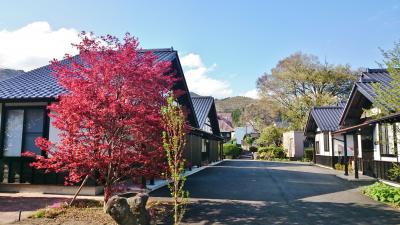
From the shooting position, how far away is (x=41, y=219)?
292 inches

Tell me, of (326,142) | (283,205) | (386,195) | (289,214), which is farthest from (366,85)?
(326,142)

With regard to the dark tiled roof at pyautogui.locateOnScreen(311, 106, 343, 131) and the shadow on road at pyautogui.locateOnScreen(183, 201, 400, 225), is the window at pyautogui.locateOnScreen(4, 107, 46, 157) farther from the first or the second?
the dark tiled roof at pyautogui.locateOnScreen(311, 106, 343, 131)

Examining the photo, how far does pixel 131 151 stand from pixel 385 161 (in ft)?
38.1

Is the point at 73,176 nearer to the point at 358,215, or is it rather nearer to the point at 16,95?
the point at 16,95

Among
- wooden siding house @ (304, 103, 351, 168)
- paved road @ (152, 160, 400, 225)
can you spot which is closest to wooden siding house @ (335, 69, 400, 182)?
paved road @ (152, 160, 400, 225)

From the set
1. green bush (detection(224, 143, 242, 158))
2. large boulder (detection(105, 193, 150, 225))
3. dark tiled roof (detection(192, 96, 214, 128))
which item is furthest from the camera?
green bush (detection(224, 143, 242, 158))

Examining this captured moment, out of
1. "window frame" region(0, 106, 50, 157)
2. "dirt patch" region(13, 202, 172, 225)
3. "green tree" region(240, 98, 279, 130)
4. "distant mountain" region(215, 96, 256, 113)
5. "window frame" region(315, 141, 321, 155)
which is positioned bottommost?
"dirt patch" region(13, 202, 172, 225)

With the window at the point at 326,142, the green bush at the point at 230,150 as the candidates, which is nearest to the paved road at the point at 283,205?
the window at the point at 326,142

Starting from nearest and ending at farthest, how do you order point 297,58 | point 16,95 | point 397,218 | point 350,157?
point 397,218 < point 16,95 < point 350,157 < point 297,58

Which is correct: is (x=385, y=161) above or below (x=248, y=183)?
above

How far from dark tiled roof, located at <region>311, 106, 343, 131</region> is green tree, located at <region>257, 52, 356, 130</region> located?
1054cm

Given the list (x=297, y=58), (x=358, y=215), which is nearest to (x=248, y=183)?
(x=358, y=215)

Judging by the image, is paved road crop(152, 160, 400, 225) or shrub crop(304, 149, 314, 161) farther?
shrub crop(304, 149, 314, 161)

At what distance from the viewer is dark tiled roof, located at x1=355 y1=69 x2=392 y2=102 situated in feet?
47.0
